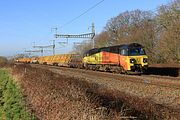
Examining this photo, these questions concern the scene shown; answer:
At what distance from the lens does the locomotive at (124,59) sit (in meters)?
32.4

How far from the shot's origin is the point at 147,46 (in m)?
60.6

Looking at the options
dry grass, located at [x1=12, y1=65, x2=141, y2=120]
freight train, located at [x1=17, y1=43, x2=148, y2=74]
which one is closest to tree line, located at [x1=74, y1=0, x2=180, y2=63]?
freight train, located at [x1=17, y1=43, x2=148, y2=74]

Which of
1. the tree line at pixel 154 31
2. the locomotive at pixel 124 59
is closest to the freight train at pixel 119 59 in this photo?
the locomotive at pixel 124 59

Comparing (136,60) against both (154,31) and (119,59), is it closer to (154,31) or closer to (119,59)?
(119,59)

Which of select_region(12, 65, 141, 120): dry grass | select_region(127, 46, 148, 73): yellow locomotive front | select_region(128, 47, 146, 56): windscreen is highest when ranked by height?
select_region(128, 47, 146, 56): windscreen

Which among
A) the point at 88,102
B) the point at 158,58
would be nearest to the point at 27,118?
the point at 88,102

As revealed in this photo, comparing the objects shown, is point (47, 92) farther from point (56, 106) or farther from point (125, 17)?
point (125, 17)

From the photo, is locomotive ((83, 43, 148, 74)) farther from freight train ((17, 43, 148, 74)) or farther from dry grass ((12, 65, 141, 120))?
dry grass ((12, 65, 141, 120))

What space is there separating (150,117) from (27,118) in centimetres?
417

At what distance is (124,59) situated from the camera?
33031 mm

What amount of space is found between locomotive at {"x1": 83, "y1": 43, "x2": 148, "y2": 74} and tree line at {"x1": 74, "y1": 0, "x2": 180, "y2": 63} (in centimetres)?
1220

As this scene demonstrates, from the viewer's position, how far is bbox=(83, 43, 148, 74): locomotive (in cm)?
3241

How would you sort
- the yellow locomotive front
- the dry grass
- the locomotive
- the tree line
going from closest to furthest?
the dry grass < the yellow locomotive front < the locomotive < the tree line

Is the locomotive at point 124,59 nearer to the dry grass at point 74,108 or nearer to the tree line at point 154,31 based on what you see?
the tree line at point 154,31
